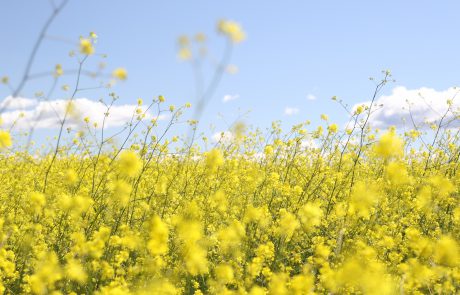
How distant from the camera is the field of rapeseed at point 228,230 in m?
3.05

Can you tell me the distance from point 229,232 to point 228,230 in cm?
5

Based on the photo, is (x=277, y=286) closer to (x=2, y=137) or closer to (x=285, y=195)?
(x=2, y=137)

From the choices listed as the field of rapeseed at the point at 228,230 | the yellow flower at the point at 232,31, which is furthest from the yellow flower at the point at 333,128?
the yellow flower at the point at 232,31

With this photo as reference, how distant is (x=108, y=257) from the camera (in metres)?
4.00

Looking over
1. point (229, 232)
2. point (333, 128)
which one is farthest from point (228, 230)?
point (333, 128)

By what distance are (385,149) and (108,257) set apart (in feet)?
8.00

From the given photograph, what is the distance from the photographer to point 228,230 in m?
3.69

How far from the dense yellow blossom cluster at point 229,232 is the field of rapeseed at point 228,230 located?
0.02 meters

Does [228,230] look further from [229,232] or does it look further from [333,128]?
[333,128]

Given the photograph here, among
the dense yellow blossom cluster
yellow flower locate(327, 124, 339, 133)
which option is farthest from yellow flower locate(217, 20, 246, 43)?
yellow flower locate(327, 124, 339, 133)

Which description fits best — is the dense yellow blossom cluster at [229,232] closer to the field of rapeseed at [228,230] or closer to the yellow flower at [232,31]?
the field of rapeseed at [228,230]

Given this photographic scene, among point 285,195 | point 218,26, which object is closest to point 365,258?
point 218,26

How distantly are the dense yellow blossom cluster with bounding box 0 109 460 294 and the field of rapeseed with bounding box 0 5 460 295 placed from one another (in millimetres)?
18

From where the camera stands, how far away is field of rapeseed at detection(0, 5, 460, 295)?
10.0 ft
